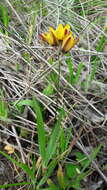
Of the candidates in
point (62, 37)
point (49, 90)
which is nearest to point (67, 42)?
point (62, 37)

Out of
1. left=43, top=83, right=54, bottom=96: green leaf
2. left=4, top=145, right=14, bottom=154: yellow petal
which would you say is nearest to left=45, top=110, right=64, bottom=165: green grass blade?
left=4, top=145, right=14, bottom=154: yellow petal

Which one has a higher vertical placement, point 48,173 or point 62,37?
point 62,37

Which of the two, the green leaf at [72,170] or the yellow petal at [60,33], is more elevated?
the yellow petal at [60,33]

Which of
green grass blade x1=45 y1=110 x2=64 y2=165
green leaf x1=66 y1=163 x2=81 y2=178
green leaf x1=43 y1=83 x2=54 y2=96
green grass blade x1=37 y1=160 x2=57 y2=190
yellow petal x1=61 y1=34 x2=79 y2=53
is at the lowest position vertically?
green leaf x1=66 y1=163 x2=81 y2=178

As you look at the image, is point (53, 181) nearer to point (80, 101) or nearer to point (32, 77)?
point (80, 101)

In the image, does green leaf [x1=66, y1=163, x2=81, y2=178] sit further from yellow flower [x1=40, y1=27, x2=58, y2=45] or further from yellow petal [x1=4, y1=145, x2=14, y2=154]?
yellow flower [x1=40, y1=27, x2=58, y2=45]

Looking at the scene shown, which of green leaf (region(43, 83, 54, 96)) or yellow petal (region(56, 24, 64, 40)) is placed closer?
yellow petal (region(56, 24, 64, 40))

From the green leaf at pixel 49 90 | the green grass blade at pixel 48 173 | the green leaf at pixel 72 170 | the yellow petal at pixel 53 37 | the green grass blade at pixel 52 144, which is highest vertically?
the yellow petal at pixel 53 37

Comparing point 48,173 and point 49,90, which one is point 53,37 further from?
point 48,173

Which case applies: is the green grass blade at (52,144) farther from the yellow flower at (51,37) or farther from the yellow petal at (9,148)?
the yellow flower at (51,37)

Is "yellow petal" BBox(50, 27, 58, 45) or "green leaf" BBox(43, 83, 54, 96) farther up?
"yellow petal" BBox(50, 27, 58, 45)

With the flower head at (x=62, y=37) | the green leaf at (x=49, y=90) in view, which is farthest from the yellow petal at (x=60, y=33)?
the green leaf at (x=49, y=90)

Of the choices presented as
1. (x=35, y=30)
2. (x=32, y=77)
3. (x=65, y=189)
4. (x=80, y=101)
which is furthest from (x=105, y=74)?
(x=65, y=189)
